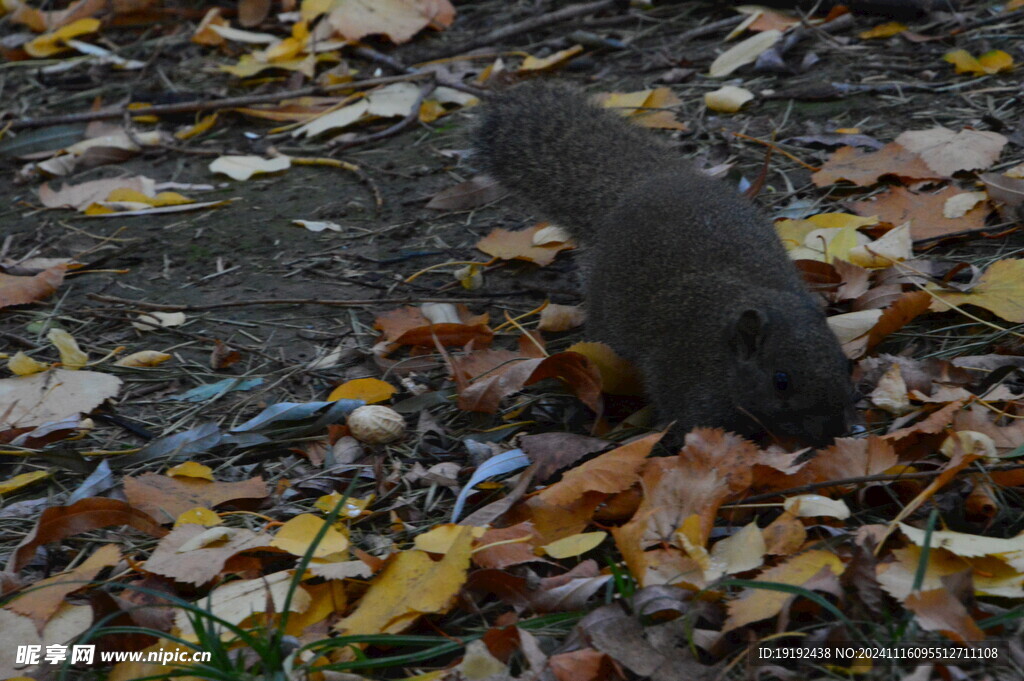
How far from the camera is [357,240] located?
4691 millimetres

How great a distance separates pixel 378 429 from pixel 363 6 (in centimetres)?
379

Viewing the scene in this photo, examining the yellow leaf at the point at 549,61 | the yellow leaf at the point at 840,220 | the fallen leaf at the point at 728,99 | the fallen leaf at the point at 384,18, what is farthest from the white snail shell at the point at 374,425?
→ the fallen leaf at the point at 384,18

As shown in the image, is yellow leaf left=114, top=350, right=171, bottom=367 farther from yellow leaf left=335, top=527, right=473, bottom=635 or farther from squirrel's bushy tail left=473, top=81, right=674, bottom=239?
yellow leaf left=335, top=527, right=473, bottom=635

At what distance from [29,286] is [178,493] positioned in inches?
67.8

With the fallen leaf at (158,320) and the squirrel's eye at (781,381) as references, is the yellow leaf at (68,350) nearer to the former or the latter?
the fallen leaf at (158,320)

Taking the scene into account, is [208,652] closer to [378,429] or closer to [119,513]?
[119,513]

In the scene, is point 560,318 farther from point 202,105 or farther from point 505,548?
point 202,105

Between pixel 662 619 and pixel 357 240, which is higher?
pixel 662 619

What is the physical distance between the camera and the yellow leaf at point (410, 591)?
94.9 inches

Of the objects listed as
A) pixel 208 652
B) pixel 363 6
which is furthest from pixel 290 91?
pixel 208 652

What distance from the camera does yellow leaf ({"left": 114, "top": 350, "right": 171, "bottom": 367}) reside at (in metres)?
3.87

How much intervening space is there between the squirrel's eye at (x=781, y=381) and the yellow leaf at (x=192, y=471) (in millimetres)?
1740

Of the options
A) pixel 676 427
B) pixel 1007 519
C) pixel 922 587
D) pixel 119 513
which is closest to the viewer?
pixel 922 587

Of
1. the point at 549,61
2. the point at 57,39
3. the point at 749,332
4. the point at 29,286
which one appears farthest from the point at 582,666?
the point at 57,39
